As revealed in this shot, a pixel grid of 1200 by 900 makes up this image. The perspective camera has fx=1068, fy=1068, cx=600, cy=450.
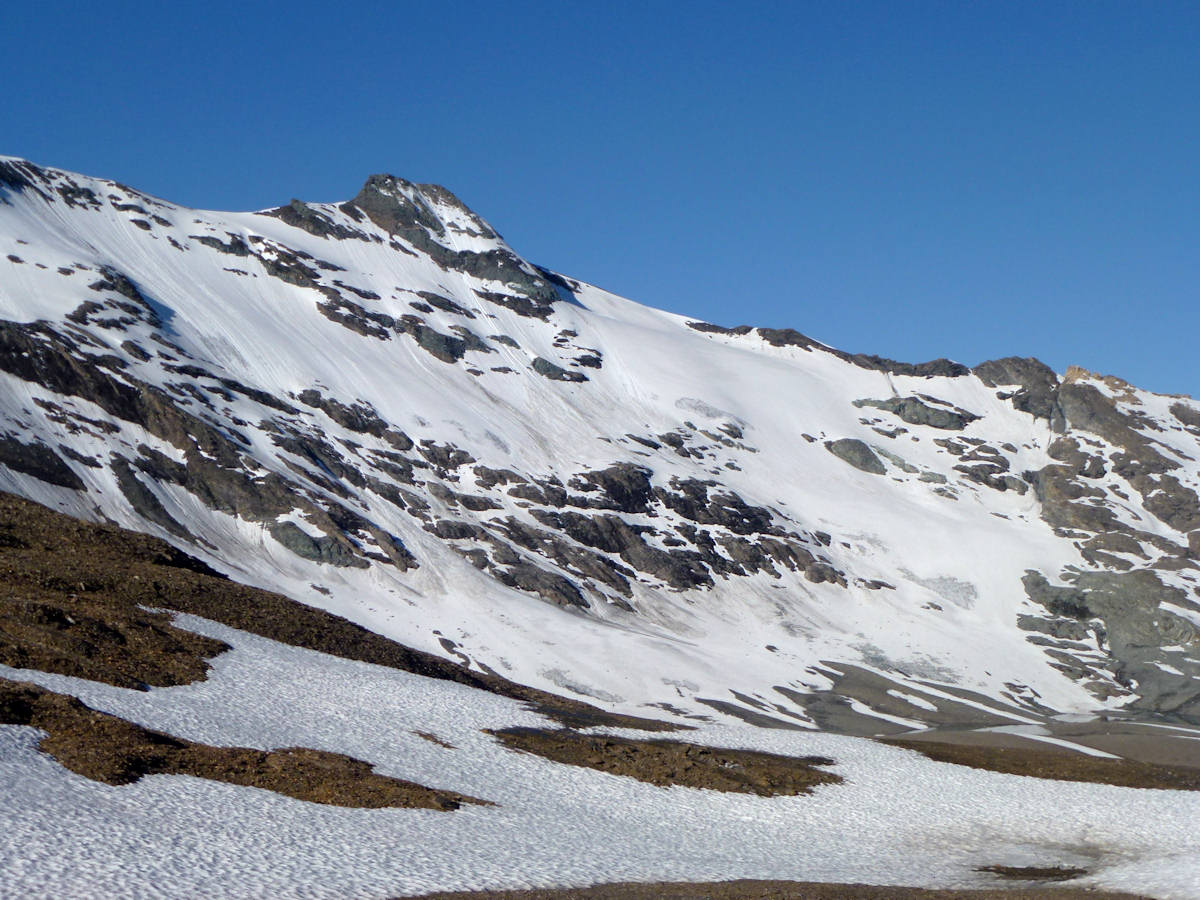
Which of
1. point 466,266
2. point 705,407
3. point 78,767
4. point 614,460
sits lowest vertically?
point 78,767

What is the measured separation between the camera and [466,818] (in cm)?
2669

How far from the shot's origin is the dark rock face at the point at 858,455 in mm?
164625

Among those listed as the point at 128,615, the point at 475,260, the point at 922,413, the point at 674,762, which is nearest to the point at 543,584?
the point at 128,615

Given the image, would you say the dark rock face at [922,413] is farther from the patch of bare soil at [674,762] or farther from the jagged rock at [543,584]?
the patch of bare soil at [674,762]

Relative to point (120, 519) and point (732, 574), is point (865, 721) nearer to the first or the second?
point (732, 574)

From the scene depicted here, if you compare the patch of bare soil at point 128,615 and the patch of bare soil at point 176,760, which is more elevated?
the patch of bare soil at point 128,615

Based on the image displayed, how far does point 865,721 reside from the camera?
91.7 m

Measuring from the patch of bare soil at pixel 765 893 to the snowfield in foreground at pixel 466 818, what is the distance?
29.6 inches

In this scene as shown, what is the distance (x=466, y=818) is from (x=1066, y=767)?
2844 cm

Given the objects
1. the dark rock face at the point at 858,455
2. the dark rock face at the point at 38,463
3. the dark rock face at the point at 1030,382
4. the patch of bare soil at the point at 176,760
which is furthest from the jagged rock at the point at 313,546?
the dark rock face at the point at 1030,382

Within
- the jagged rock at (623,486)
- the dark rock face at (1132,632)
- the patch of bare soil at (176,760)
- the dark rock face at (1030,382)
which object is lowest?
the patch of bare soil at (176,760)

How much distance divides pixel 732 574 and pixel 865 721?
38.9 meters

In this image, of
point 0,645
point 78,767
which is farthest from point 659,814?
point 0,645

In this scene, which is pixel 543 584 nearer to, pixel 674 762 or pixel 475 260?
pixel 674 762
